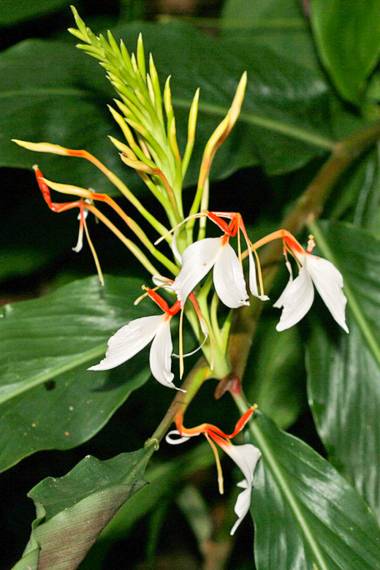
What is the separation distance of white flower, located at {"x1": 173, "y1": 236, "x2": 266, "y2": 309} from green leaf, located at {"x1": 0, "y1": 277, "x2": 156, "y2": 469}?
10.0 inches

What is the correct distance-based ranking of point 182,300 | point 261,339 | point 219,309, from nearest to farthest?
point 182,300 < point 219,309 < point 261,339

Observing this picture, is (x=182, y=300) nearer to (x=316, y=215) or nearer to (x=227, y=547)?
(x=316, y=215)

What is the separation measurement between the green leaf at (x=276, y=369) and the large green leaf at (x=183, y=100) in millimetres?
230

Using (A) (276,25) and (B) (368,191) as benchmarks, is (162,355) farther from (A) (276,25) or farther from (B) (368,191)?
(A) (276,25)

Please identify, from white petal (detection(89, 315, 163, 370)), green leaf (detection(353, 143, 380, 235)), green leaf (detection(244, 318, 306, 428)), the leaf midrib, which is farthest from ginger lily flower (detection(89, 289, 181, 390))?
green leaf (detection(353, 143, 380, 235))

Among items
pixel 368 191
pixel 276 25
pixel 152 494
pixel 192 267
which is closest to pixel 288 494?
pixel 192 267

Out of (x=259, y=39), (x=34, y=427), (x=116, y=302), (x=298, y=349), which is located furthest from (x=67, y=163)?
(x=259, y=39)

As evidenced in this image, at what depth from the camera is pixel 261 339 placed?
3.98 feet

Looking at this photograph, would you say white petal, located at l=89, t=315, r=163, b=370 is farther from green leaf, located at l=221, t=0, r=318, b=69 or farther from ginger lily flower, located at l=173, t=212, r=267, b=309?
green leaf, located at l=221, t=0, r=318, b=69

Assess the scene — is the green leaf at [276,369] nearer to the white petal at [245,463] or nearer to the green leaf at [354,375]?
the green leaf at [354,375]

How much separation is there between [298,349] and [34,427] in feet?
1.43

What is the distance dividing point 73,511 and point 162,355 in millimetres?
142

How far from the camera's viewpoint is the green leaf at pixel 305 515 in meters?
0.85

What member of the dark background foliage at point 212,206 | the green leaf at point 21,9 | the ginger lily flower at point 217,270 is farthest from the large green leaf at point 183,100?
the ginger lily flower at point 217,270
